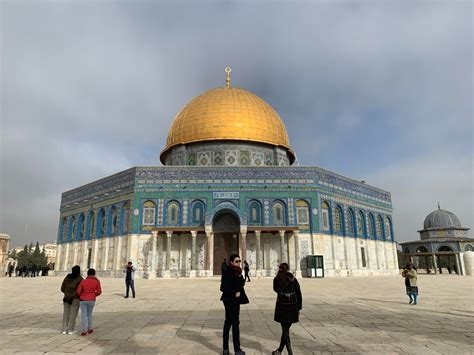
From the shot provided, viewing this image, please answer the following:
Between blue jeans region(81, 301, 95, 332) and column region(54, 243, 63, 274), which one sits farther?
column region(54, 243, 63, 274)

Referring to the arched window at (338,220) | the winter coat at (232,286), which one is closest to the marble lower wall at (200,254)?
the arched window at (338,220)

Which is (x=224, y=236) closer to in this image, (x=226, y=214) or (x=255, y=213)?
(x=226, y=214)

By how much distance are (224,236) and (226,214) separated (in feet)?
5.70

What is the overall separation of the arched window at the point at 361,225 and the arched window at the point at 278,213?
25.9ft

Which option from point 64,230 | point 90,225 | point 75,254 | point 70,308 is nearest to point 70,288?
point 70,308

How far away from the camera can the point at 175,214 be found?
2655 cm

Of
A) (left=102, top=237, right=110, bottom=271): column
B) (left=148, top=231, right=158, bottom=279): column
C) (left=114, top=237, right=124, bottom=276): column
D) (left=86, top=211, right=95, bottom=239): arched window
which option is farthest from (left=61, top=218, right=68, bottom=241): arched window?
(left=148, top=231, right=158, bottom=279): column

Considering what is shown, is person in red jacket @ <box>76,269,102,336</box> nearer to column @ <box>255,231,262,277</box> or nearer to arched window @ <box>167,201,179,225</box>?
column @ <box>255,231,262,277</box>

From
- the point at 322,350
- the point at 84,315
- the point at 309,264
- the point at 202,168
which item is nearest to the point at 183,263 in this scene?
the point at 202,168

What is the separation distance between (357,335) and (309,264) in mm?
19664

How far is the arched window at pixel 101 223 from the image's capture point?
29.6 metres

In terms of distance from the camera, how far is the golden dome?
31.0 metres

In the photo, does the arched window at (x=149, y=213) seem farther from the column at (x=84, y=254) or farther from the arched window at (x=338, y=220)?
the arched window at (x=338, y=220)

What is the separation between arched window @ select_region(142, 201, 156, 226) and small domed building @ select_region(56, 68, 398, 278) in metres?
0.07
